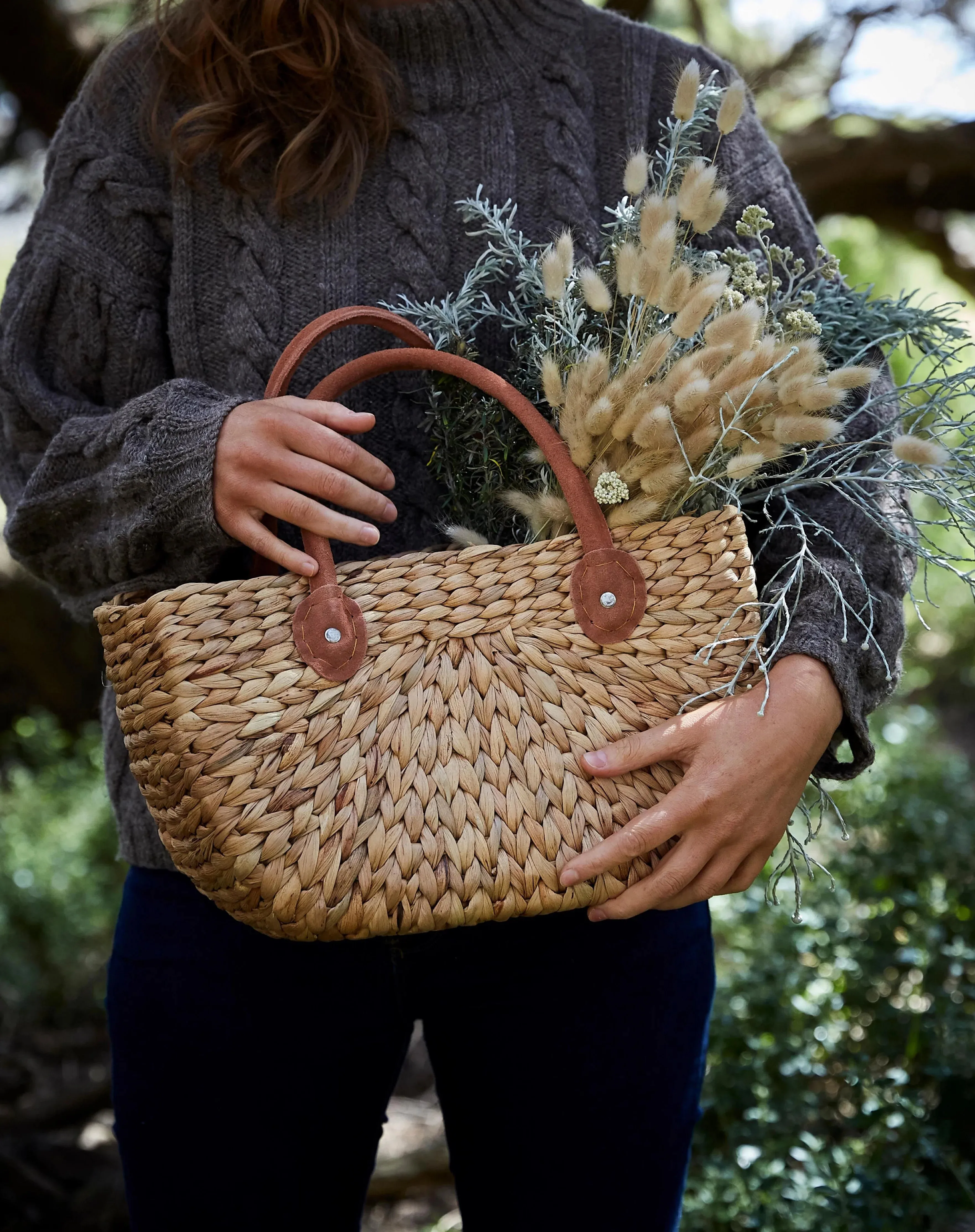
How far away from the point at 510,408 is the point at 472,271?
0.24 metres

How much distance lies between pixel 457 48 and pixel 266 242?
0.35 metres

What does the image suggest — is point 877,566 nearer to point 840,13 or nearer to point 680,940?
point 680,940

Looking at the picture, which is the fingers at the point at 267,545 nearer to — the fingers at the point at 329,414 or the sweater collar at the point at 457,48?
the fingers at the point at 329,414

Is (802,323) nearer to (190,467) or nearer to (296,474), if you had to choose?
(296,474)

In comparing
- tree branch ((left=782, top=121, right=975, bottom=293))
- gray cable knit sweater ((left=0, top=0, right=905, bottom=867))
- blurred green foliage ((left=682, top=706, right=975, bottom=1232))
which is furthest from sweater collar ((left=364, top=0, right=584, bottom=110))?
tree branch ((left=782, top=121, right=975, bottom=293))

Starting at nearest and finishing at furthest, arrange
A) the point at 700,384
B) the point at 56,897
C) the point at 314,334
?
the point at 700,384
the point at 314,334
the point at 56,897

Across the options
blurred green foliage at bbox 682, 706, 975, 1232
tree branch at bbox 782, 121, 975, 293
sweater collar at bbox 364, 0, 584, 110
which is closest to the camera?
sweater collar at bbox 364, 0, 584, 110

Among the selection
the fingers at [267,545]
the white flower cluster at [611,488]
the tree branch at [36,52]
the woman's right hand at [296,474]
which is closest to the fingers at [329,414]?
the woman's right hand at [296,474]

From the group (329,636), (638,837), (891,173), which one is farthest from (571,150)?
(891,173)

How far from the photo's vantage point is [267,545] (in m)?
1.04

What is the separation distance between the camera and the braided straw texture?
3.19 feet

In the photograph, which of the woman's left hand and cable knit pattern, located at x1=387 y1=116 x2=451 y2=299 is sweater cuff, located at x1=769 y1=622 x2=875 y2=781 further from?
cable knit pattern, located at x1=387 y1=116 x2=451 y2=299

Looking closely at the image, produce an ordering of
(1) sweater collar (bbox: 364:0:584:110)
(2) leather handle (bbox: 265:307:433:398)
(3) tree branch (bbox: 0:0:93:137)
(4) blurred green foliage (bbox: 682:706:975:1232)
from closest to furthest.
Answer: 1. (2) leather handle (bbox: 265:307:433:398)
2. (1) sweater collar (bbox: 364:0:584:110)
3. (4) blurred green foliage (bbox: 682:706:975:1232)
4. (3) tree branch (bbox: 0:0:93:137)

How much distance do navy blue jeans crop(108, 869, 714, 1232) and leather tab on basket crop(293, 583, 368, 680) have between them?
36 centimetres
